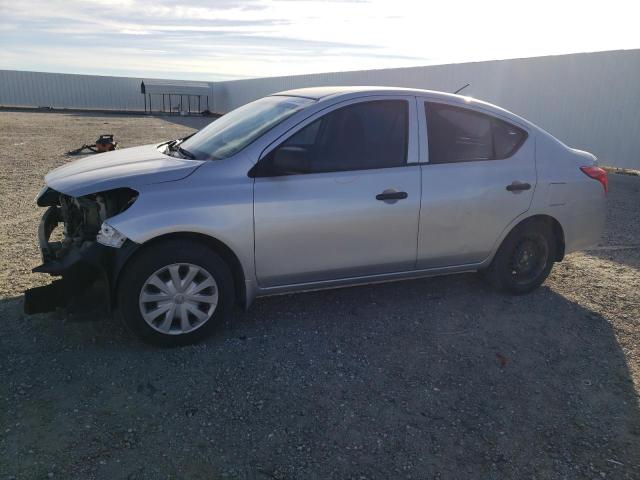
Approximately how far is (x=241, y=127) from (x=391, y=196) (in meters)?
1.31

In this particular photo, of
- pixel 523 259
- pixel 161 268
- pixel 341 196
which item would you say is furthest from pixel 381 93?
pixel 161 268

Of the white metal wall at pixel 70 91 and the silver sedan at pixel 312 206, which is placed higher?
the white metal wall at pixel 70 91

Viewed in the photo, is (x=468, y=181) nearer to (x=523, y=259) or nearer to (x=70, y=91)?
(x=523, y=259)

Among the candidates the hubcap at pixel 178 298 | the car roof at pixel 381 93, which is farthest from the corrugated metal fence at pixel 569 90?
the hubcap at pixel 178 298

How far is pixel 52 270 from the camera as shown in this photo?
3.37 m

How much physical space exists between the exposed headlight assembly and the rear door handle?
180 centimetres

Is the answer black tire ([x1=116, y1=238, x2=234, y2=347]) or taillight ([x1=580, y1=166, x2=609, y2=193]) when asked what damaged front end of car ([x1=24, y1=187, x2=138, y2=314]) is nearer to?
black tire ([x1=116, y1=238, x2=234, y2=347])

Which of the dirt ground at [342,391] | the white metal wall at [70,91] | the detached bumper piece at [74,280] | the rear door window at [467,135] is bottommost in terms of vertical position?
the dirt ground at [342,391]

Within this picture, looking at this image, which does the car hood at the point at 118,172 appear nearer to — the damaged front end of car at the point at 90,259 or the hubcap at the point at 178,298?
the damaged front end of car at the point at 90,259

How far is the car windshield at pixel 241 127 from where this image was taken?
3.82 metres

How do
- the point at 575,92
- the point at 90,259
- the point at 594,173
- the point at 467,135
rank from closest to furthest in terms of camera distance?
the point at 90,259 → the point at 467,135 → the point at 594,173 → the point at 575,92

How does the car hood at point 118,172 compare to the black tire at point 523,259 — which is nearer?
the car hood at point 118,172

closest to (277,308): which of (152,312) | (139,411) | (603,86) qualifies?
(152,312)

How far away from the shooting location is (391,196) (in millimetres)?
3883
